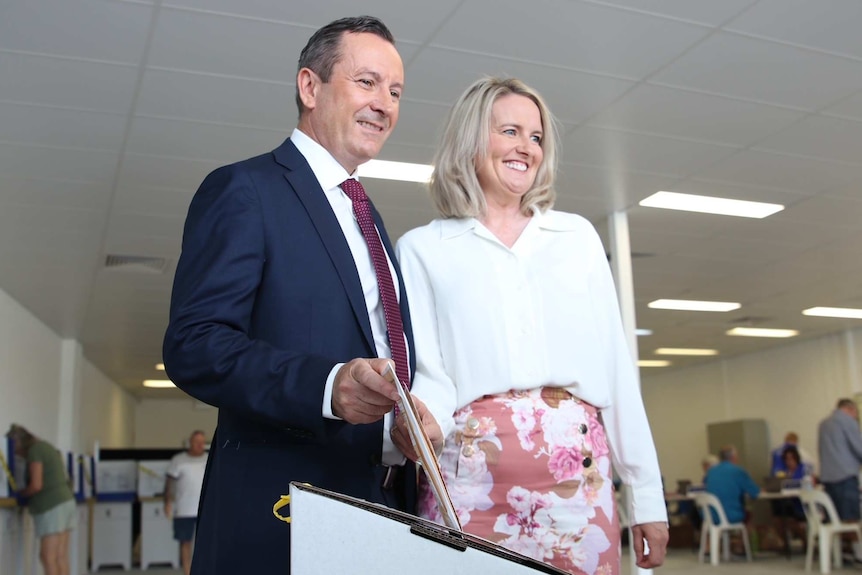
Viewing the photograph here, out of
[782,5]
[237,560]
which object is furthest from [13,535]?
[237,560]

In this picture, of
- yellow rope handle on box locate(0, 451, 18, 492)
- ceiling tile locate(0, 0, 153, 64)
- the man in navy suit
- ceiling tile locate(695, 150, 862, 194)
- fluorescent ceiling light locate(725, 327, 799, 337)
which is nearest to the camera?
the man in navy suit

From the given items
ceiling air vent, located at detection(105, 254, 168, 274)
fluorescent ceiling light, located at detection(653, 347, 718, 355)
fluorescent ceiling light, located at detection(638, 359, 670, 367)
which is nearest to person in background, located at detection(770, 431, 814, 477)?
fluorescent ceiling light, located at detection(653, 347, 718, 355)

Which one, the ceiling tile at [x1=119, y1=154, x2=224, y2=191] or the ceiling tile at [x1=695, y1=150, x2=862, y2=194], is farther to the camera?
the ceiling tile at [x1=695, y1=150, x2=862, y2=194]

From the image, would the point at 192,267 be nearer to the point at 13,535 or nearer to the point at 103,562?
the point at 13,535

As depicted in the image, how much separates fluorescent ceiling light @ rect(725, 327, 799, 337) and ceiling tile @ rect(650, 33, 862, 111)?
344 inches

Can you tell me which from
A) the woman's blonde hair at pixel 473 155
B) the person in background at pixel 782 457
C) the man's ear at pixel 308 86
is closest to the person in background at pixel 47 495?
the woman's blonde hair at pixel 473 155

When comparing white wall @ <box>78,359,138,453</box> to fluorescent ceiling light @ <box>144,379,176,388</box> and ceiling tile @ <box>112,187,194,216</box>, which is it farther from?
ceiling tile @ <box>112,187,194,216</box>

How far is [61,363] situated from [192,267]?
38.9 feet

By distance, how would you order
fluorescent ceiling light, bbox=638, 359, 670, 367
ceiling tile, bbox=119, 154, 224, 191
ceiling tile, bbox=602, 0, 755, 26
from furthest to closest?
fluorescent ceiling light, bbox=638, 359, 670, 367 → ceiling tile, bbox=119, 154, 224, 191 → ceiling tile, bbox=602, 0, 755, 26

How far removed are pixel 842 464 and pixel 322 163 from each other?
8.78 m

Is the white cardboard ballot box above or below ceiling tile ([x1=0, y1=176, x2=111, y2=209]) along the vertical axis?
below

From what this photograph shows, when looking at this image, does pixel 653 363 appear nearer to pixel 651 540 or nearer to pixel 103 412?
pixel 103 412

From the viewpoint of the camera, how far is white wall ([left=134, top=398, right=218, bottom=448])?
70.0ft

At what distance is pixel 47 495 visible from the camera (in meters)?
7.39
